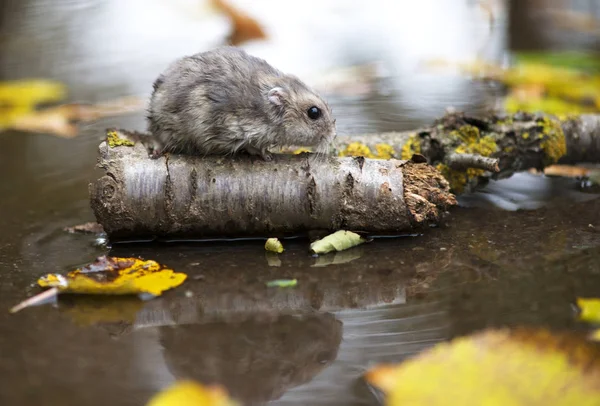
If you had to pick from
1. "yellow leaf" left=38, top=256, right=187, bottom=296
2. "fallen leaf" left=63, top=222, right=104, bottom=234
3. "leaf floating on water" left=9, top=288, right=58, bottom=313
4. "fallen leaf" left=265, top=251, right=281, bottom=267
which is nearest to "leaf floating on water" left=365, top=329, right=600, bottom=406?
"fallen leaf" left=265, top=251, right=281, bottom=267

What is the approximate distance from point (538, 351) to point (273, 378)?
3.33 ft

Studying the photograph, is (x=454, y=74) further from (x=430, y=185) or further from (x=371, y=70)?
(x=430, y=185)

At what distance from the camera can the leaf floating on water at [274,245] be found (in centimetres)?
404

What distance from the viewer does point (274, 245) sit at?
4.04 m

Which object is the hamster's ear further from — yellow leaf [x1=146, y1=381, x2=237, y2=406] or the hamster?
yellow leaf [x1=146, y1=381, x2=237, y2=406]

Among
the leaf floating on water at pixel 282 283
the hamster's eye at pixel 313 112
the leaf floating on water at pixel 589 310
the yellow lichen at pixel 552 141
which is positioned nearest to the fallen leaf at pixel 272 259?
the leaf floating on water at pixel 282 283

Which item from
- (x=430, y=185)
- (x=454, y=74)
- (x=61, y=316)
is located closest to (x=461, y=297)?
(x=430, y=185)

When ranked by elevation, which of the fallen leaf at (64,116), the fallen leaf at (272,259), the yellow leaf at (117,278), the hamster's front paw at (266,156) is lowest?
the fallen leaf at (272,259)

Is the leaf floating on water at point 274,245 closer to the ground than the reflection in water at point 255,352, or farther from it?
farther from it

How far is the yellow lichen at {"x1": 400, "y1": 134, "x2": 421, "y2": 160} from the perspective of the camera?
464 centimetres

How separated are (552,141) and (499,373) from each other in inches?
99.5

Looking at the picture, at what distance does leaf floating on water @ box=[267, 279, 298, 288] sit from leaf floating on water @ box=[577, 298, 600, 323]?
134 cm

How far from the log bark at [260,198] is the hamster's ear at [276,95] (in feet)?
1.30

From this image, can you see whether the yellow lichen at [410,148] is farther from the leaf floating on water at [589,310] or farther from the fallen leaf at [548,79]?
the leaf floating on water at [589,310]
